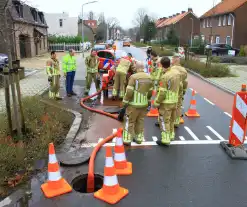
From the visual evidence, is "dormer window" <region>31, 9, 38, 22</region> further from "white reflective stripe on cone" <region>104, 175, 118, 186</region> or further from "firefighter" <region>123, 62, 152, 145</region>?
"white reflective stripe on cone" <region>104, 175, 118, 186</region>

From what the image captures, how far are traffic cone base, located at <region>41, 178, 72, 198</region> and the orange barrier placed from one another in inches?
139

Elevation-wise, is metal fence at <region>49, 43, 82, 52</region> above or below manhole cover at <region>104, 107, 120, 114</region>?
above

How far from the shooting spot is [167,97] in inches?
231

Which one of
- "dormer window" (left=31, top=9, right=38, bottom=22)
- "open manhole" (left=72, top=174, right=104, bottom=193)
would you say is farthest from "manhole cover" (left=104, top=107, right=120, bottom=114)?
"dormer window" (left=31, top=9, right=38, bottom=22)

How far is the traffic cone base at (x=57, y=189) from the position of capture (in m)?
4.20

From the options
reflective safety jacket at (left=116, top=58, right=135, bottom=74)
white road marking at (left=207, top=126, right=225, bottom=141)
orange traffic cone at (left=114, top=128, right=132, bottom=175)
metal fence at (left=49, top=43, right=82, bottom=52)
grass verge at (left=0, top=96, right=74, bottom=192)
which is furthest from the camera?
metal fence at (left=49, top=43, right=82, bottom=52)

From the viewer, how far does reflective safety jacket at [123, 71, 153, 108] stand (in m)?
5.56

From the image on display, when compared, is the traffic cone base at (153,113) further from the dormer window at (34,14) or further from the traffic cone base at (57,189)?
the dormer window at (34,14)

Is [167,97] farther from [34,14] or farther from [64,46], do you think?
[64,46]

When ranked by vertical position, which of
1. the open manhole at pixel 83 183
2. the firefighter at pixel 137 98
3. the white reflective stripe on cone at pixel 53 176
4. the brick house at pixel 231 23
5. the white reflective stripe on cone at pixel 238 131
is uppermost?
the brick house at pixel 231 23

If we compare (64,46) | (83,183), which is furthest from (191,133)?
(64,46)

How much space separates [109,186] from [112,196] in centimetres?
16

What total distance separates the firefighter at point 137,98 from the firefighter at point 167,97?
28cm

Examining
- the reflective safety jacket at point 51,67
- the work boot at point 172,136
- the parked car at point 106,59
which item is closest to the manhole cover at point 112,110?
the reflective safety jacket at point 51,67
